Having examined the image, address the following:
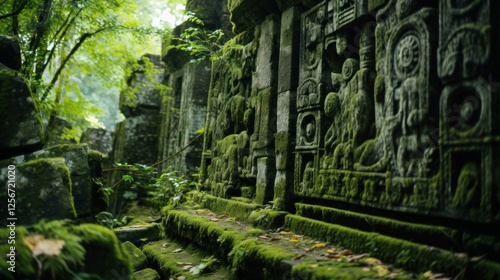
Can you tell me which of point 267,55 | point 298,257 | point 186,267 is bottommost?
point 186,267

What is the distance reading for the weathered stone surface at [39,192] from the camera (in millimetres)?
2988

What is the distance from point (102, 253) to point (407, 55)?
8.58 ft

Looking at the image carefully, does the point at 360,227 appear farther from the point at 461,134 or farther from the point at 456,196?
the point at 461,134

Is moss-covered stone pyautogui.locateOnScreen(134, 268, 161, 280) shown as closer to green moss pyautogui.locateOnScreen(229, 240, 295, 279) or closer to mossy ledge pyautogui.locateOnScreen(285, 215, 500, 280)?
green moss pyautogui.locateOnScreen(229, 240, 295, 279)

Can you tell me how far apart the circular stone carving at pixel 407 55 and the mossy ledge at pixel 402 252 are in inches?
52.4

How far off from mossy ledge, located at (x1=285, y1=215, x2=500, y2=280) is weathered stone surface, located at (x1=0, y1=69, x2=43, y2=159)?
3198 millimetres

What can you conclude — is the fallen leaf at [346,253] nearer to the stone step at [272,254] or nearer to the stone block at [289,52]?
the stone step at [272,254]

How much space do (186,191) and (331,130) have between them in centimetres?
Result: 460

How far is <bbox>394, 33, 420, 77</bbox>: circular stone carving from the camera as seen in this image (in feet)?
8.86

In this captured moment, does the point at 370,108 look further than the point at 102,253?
Yes

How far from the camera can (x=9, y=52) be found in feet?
14.3

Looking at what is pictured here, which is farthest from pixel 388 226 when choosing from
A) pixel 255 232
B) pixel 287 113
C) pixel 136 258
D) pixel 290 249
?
pixel 136 258

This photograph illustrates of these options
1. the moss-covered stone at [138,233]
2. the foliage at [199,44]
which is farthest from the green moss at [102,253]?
the foliage at [199,44]

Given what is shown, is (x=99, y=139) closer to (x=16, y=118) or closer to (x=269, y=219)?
(x=16, y=118)
